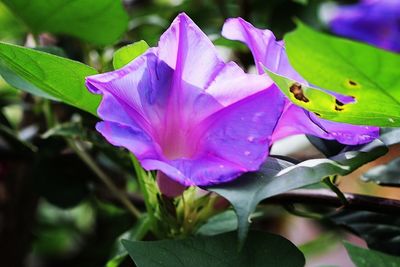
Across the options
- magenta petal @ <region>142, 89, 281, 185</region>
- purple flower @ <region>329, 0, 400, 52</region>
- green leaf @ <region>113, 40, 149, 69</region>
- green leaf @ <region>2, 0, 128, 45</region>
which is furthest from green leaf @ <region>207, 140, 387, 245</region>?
purple flower @ <region>329, 0, 400, 52</region>

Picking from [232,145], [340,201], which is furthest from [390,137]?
[232,145]

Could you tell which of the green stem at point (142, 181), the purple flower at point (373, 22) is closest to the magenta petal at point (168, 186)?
the green stem at point (142, 181)

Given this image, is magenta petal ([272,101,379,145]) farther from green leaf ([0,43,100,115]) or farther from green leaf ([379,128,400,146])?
green leaf ([0,43,100,115])

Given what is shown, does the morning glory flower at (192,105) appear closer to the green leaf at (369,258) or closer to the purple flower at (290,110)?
the purple flower at (290,110)

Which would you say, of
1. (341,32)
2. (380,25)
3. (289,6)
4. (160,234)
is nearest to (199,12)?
(289,6)

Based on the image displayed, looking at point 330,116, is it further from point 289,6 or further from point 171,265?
point 289,6
